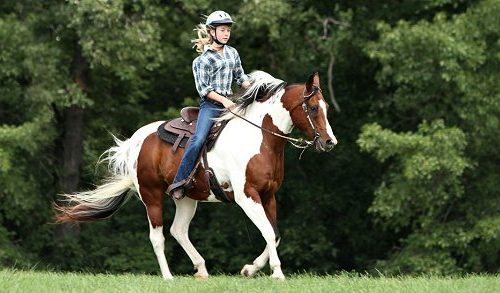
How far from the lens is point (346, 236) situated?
26.6 metres

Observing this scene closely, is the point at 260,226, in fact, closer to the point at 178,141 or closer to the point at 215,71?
the point at 178,141

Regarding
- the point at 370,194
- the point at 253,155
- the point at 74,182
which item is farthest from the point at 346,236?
the point at 253,155

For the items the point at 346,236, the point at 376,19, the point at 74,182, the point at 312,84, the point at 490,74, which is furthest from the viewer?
the point at 346,236

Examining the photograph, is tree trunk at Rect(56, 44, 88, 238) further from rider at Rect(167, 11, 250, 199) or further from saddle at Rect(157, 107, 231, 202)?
rider at Rect(167, 11, 250, 199)

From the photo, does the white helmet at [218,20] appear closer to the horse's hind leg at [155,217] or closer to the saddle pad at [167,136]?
the saddle pad at [167,136]

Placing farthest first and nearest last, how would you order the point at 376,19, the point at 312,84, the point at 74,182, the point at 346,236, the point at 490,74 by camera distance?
the point at 346,236
the point at 74,182
the point at 376,19
the point at 490,74
the point at 312,84

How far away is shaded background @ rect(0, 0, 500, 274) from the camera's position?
69.7ft

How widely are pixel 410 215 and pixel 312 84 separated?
432 inches

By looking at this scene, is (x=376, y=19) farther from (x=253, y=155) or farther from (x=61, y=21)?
(x=253, y=155)

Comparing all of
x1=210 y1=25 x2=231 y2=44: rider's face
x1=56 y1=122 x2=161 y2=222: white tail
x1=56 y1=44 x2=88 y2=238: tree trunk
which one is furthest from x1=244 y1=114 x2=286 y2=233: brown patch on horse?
x1=56 y1=44 x2=88 y2=238: tree trunk

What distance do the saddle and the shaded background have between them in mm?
7186

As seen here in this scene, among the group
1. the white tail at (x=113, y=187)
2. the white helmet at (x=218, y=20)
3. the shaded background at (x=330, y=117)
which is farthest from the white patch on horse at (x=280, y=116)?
the shaded background at (x=330, y=117)

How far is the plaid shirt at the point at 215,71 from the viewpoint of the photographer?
12.2 meters

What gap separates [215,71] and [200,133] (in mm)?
694
